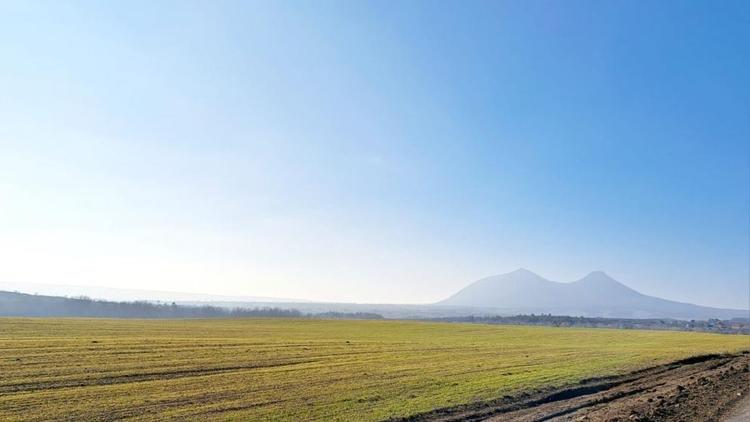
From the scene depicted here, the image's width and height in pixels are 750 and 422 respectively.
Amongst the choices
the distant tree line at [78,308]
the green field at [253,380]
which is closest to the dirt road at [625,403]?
the green field at [253,380]

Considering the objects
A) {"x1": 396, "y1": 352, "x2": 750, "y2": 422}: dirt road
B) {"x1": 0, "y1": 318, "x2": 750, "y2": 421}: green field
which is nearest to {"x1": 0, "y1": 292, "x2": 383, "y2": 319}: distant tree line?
{"x1": 0, "y1": 318, "x2": 750, "y2": 421}: green field

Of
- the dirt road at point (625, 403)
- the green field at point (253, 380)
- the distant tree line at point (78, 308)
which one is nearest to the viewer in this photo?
the dirt road at point (625, 403)

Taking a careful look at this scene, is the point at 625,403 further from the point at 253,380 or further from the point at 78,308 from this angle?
the point at 78,308

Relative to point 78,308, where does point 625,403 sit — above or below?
below

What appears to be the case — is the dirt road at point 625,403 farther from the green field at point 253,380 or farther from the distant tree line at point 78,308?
the distant tree line at point 78,308

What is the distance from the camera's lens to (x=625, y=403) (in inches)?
773

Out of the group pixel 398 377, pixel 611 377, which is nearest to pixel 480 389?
pixel 398 377

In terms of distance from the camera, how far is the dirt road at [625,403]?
16.8 m

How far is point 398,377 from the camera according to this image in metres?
25.6

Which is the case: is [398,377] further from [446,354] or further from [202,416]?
[446,354]

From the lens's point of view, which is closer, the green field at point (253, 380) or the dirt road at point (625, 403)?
the dirt road at point (625, 403)

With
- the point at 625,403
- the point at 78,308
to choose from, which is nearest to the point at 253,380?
the point at 625,403

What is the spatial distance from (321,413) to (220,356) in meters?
18.8

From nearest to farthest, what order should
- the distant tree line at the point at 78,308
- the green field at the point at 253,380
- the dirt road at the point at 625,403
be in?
the dirt road at the point at 625,403 < the green field at the point at 253,380 < the distant tree line at the point at 78,308
